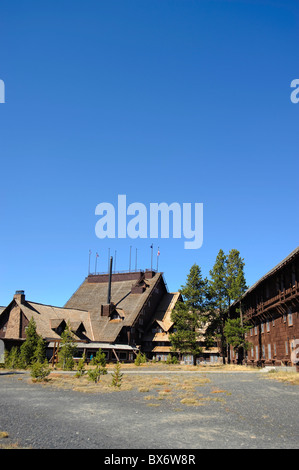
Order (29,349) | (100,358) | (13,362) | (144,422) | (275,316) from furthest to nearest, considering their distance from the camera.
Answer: (13,362) → (29,349) → (275,316) → (100,358) → (144,422)

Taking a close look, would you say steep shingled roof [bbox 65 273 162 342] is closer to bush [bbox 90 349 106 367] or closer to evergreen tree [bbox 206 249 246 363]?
evergreen tree [bbox 206 249 246 363]

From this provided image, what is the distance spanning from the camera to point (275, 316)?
129ft

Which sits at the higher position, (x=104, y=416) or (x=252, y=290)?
(x=252, y=290)

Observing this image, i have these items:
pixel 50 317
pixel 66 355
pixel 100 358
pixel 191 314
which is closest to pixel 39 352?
pixel 66 355

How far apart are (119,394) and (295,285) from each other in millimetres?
19782

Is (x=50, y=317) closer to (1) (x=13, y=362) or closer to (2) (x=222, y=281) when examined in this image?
(1) (x=13, y=362)

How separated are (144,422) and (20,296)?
47.3 meters

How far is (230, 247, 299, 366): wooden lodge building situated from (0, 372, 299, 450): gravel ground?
16117 mm

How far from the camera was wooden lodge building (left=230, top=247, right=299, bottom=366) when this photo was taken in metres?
33.1

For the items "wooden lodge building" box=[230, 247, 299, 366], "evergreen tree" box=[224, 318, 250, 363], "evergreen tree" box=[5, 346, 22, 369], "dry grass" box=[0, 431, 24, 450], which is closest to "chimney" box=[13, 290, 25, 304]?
"evergreen tree" box=[5, 346, 22, 369]
